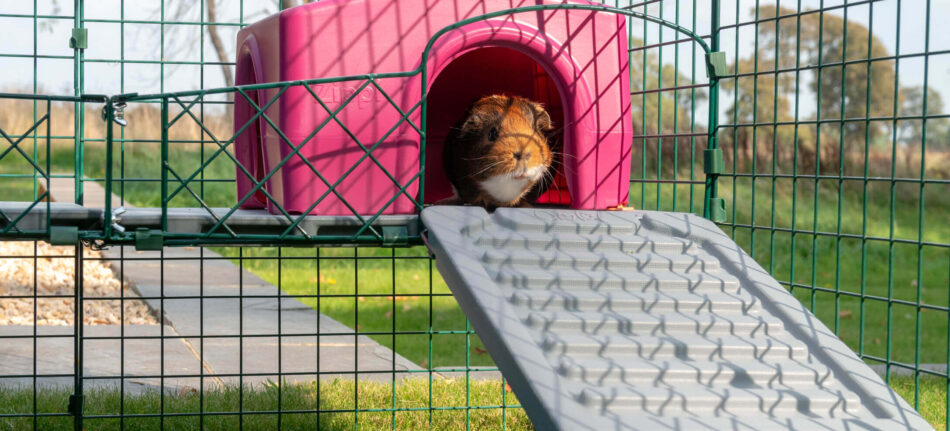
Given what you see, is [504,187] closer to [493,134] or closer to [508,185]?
[508,185]

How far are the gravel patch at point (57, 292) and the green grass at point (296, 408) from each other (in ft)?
5.61

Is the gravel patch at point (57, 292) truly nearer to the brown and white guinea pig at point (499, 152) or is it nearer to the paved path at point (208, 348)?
the paved path at point (208, 348)

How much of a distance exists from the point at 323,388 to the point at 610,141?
252 centimetres

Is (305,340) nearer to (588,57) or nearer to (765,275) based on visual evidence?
(588,57)

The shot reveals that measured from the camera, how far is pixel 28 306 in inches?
318

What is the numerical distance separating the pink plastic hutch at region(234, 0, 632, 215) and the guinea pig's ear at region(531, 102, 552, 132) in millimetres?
281

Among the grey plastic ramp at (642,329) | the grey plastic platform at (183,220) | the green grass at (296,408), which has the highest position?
the grey plastic platform at (183,220)

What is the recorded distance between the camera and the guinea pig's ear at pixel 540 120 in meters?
4.21

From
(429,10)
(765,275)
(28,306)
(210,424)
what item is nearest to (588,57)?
(429,10)

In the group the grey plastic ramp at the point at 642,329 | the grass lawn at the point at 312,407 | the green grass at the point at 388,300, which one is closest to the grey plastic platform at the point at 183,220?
the grey plastic ramp at the point at 642,329

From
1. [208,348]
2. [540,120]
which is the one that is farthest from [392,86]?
[208,348]

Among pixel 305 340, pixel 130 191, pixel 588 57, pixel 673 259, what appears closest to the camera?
pixel 673 259

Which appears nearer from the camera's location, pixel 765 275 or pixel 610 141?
pixel 765 275

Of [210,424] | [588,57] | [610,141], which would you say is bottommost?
[210,424]
